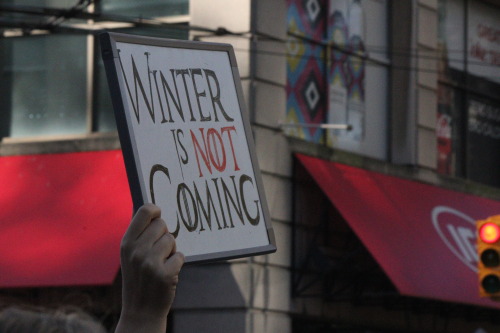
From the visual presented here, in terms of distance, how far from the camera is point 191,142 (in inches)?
165

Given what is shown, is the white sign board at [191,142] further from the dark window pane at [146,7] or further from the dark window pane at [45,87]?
the dark window pane at [45,87]

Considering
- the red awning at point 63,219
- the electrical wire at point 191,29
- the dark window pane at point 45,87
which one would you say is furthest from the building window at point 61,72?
the red awning at point 63,219

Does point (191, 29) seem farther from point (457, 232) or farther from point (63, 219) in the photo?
point (457, 232)

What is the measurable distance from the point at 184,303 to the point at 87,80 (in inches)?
117

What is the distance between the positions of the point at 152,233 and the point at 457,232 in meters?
14.4

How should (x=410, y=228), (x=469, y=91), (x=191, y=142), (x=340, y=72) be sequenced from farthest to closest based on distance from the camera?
1. (x=469, y=91)
2. (x=340, y=72)
3. (x=410, y=228)
4. (x=191, y=142)

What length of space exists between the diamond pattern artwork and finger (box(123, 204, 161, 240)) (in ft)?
42.2

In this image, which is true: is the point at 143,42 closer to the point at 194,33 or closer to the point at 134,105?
the point at 134,105

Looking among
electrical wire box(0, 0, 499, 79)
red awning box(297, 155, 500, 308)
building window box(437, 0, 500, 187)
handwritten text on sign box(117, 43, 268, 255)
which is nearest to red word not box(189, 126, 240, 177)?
handwritten text on sign box(117, 43, 268, 255)

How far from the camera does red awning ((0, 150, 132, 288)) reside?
13406 millimetres

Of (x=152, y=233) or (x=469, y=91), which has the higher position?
(x=469, y=91)

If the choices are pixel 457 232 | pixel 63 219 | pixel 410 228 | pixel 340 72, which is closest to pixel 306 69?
pixel 340 72

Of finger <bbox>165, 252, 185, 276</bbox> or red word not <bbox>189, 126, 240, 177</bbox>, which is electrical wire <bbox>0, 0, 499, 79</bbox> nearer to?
red word not <bbox>189, 126, 240, 177</bbox>

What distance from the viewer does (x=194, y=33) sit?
1474 centimetres
